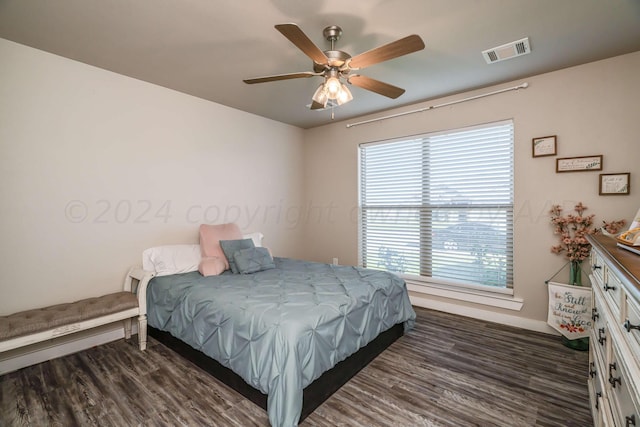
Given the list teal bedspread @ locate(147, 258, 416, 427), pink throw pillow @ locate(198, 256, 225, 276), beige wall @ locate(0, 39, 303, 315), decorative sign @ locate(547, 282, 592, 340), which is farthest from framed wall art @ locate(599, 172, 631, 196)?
beige wall @ locate(0, 39, 303, 315)

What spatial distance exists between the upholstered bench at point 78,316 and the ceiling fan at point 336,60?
86.8 inches

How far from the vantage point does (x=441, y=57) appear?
2648 mm

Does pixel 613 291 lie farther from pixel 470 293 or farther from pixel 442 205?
pixel 442 205

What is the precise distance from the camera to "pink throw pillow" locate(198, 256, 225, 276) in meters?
3.04

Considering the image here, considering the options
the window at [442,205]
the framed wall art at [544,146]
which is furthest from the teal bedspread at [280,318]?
the framed wall art at [544,146]

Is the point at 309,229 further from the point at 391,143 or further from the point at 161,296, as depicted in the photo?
the point at 161,296

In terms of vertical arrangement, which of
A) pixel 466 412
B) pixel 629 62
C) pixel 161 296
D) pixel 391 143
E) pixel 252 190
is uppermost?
pixel 629 62

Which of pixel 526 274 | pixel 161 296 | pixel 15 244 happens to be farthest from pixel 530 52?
pixel 15 244

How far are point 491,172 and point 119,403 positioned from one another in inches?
160

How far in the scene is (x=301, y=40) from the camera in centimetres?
169

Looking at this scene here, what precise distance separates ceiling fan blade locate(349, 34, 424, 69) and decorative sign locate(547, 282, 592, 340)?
104 inches

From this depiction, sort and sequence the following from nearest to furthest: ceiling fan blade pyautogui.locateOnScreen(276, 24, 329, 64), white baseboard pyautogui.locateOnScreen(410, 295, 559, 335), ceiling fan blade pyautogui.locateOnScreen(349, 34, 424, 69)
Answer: ceiling fan blade pyautogui.locateOnScreen(276, 24, 329, 64) → ceiling fan blade pyautogui.locateOnScreen(349, 34, 424, 69) → white baseboard pyautogui.locateOnScreen(410, 295, 559, 335)

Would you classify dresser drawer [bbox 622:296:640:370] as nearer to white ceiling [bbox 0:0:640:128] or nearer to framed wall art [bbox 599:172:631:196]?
white ceiling [bbox 0:0:640:128]

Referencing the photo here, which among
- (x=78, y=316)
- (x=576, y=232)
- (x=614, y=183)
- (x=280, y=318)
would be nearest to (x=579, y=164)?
(x=614, y=183)
